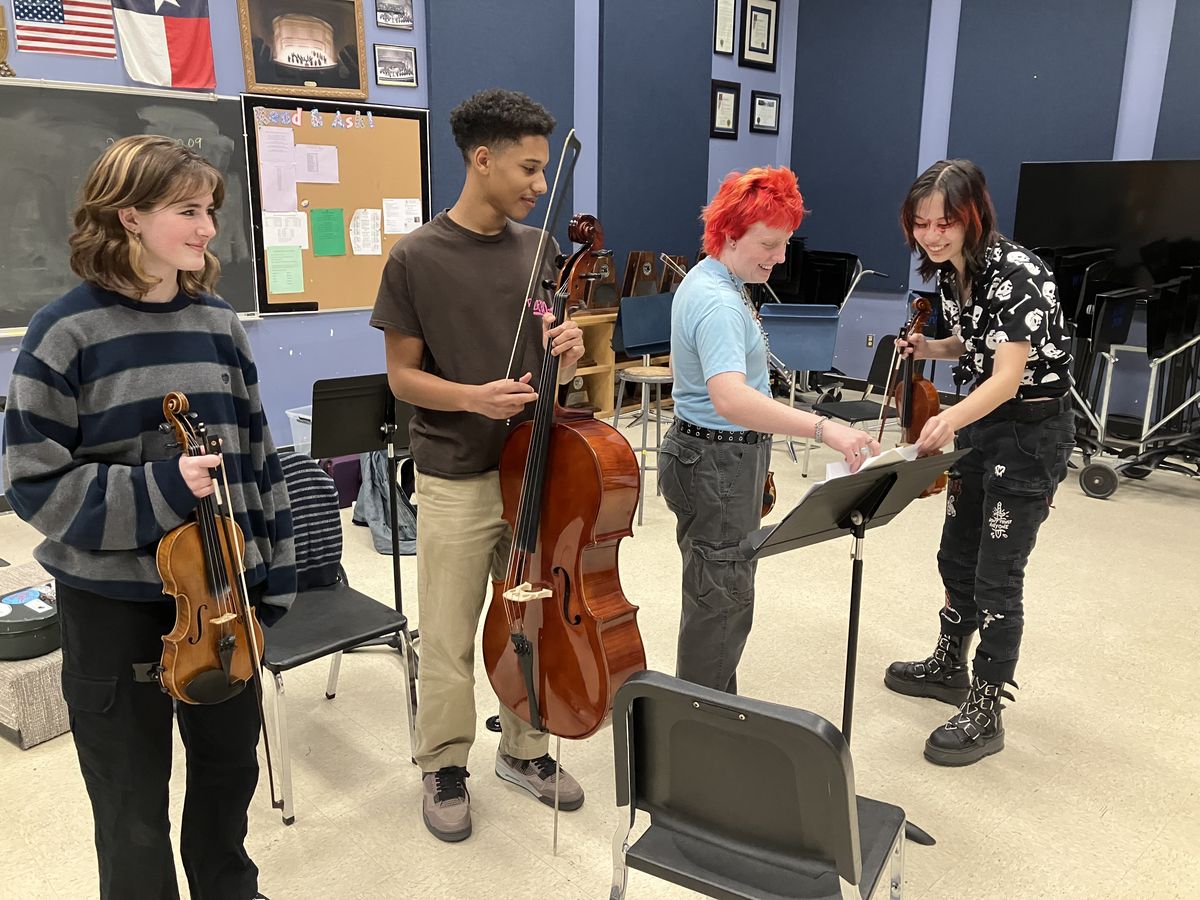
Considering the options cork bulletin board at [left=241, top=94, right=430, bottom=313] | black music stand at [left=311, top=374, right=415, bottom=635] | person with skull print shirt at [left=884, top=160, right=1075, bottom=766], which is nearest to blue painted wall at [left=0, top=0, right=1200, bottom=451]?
cork bulletin board at [left=241, top=94, right=430, bottom=313]

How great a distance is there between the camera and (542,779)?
2.34m

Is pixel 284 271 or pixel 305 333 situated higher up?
pixel 284 271

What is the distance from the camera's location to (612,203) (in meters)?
6.31

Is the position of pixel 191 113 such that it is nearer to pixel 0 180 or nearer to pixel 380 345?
pixel 0 180

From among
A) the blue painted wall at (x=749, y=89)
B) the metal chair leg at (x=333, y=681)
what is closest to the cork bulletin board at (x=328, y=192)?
the blue painted wall at (x=749, y=89)

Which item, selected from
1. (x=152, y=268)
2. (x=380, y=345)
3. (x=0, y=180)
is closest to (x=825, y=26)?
(x=380, y=345)

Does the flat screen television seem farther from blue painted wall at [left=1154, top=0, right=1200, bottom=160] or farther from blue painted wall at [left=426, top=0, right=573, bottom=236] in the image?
blue painted wall at [left=426, top=0, right=573, bottom=236]

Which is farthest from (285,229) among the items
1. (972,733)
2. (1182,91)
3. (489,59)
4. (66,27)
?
(1182,91)

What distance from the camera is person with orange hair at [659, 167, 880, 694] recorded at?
6.33 ft

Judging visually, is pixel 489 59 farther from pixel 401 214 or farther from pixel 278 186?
pixel 278 186

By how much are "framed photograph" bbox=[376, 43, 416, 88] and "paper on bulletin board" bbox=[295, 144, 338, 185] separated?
513mm

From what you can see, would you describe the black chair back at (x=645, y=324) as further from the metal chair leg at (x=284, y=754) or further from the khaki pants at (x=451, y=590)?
the metal chair leg at (x=284, y=754)

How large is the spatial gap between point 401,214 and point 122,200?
158 inches

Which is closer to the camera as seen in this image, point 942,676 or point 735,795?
point 735,795
